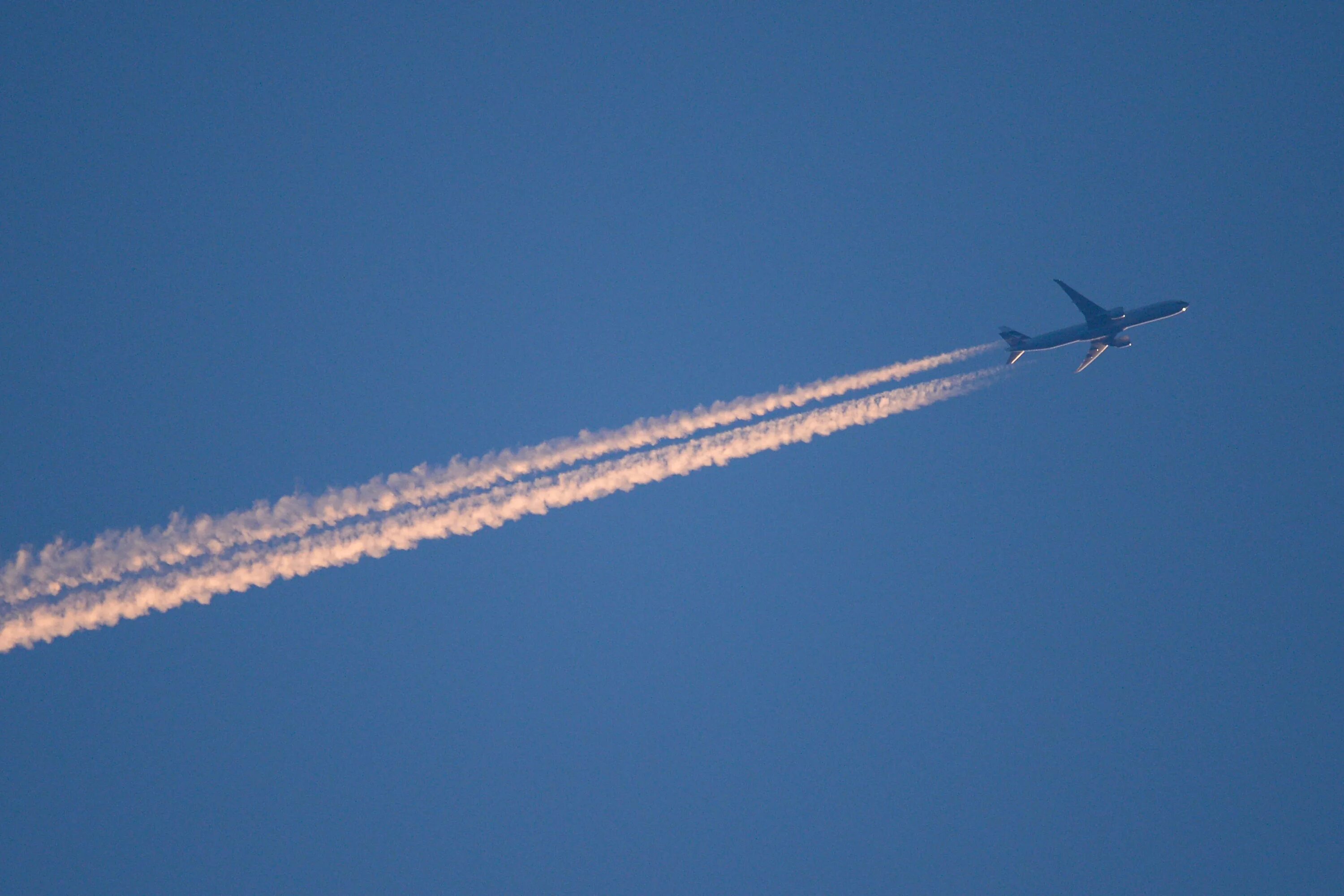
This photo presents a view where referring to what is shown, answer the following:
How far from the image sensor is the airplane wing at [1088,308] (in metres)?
48.8

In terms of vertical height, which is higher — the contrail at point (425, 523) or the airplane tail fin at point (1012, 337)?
the airplane tail fin at point (1012, 337)

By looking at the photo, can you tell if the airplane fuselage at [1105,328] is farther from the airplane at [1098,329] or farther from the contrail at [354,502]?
the contrail at [354,502]

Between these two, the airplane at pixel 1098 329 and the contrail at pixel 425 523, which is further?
the airplane at pixel 1098 329

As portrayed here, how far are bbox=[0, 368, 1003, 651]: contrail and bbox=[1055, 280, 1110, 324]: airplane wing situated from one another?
7287 mm

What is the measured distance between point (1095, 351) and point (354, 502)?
4387 centimetres

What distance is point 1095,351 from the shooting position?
1988 inches

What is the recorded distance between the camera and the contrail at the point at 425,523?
31891 mm

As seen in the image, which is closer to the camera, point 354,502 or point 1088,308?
point 354,502

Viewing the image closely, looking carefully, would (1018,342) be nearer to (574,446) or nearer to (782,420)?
(782,420)

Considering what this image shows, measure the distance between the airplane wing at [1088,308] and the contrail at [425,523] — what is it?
729 cm

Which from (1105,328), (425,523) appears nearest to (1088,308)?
(1105,328)

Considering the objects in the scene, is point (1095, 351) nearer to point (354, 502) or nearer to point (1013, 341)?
point (1013, 341)

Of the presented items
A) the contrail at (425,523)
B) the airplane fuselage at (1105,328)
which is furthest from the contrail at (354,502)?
the airplane fuselage at (1105,328)

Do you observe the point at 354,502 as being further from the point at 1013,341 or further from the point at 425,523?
the point at 1013,341
